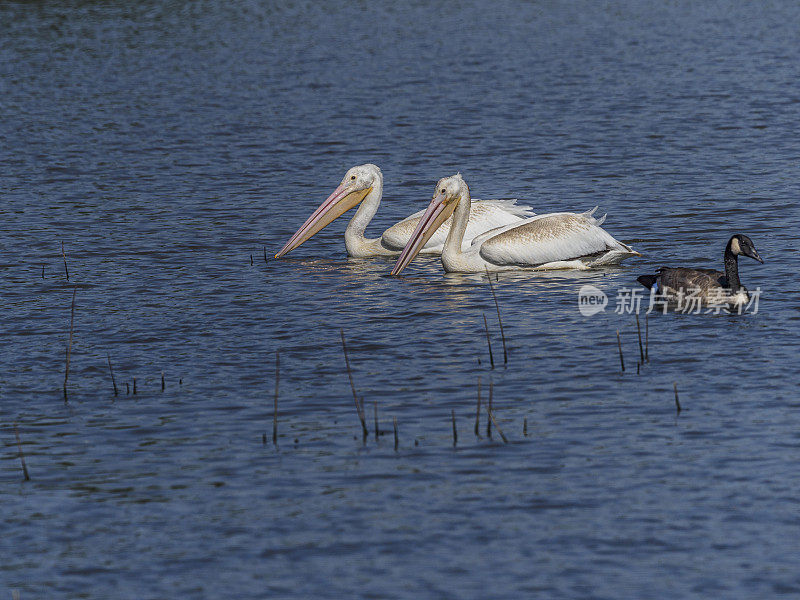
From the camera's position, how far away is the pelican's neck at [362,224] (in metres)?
15.6

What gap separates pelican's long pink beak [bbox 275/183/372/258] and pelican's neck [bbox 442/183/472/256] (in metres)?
1.93

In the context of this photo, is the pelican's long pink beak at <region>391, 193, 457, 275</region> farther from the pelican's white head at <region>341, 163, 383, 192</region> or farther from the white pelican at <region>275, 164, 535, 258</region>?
the pelican's white head at <region>341, 163, 383, 192</region>

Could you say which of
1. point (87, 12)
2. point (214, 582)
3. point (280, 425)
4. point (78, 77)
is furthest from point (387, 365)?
point (87, 12)

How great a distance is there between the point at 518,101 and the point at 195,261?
12.6 meters

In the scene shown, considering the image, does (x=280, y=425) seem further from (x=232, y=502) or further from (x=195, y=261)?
(x=195, y=261)

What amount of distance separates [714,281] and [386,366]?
3.24 metres

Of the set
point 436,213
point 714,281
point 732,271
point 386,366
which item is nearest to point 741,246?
point 732,271

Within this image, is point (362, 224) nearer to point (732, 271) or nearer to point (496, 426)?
point (732, 271)

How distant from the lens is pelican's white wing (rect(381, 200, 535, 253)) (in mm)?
15219

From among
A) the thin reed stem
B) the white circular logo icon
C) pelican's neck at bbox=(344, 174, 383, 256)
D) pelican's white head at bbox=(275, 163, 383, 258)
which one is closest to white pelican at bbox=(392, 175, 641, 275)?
the white circular logo icon

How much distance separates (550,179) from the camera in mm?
19344

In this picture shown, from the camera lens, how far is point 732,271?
1206 centimetres

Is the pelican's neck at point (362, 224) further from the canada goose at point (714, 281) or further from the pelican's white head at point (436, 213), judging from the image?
the canada goose at point (714, 281)

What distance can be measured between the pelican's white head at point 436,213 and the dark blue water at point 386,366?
255mm
